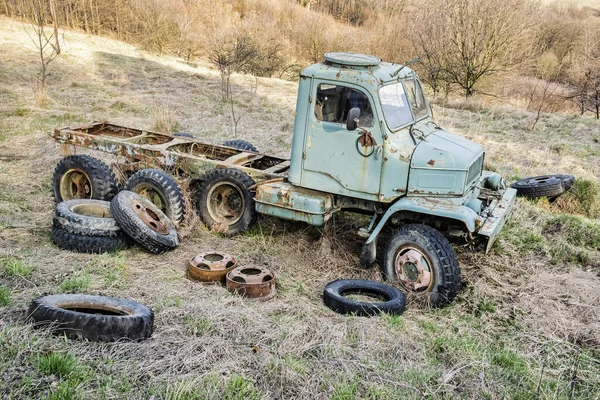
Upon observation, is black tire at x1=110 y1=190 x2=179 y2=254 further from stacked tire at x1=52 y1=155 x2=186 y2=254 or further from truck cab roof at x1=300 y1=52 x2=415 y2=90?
truck cab roof at x1=300 y1=52 x2=415 y2=90

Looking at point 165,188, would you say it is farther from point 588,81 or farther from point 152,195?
point 588,81

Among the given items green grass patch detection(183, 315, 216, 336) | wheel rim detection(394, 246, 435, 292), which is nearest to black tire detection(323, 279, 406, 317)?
wheel rim detection(394, 246, 435, 292)

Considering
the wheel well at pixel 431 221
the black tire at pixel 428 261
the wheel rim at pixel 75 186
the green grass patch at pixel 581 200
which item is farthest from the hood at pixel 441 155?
the wheel rim at pixel 75 186

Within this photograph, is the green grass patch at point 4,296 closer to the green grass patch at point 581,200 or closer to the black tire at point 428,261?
the black tire at point 428,261

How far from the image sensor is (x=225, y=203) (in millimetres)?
6941

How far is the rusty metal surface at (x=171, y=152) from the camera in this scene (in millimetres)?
6849

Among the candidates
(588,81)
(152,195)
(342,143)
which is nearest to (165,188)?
(152,195)

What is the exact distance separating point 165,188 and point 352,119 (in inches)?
104

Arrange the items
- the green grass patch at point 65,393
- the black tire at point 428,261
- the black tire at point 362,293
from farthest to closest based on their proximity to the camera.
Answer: the black tire at point 428,261, the black tire at point 362,293, the green grass patch at point 65,393

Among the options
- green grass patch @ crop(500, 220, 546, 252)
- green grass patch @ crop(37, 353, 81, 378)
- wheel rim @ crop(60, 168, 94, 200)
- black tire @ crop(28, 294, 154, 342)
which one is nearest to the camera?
green grass patch @ crop(37, 353, 81, 378)

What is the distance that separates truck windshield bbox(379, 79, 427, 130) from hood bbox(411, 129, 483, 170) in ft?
1.19

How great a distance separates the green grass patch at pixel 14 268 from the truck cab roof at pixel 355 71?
3.52 metres

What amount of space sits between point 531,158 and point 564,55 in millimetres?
18904

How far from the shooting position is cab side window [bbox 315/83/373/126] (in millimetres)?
5621
